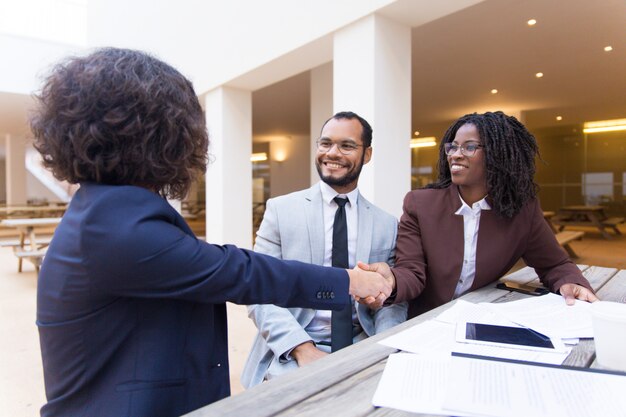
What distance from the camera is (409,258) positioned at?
157cm

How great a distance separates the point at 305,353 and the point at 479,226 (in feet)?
2.62

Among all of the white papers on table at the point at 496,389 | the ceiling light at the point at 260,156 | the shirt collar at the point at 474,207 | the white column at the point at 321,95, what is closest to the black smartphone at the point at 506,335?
the white papers on table at the point at 496,389

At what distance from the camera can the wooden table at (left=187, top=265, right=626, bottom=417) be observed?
0.68 meters

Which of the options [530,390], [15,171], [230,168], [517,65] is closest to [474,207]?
[530,390]

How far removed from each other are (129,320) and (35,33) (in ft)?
33.3

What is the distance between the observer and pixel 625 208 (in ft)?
39.9

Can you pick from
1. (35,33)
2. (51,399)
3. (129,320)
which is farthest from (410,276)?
(35,33)

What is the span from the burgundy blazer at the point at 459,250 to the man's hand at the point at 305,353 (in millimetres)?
392

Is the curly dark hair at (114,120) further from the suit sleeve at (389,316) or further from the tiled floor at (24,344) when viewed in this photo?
the tiled floor at (24,344)

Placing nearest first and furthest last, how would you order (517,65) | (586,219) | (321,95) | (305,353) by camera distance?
(305,353)
(321,95)
(517,65)
(586,219)

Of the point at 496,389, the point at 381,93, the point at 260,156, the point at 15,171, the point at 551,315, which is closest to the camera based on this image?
the point at 496,389

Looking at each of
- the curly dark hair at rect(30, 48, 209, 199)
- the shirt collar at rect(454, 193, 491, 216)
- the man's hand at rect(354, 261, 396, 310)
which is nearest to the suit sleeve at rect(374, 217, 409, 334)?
the man's hand at rect(354, 261, 396, 310)

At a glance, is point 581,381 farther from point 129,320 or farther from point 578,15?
point 578,15

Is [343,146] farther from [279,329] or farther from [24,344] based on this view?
[24,344]
